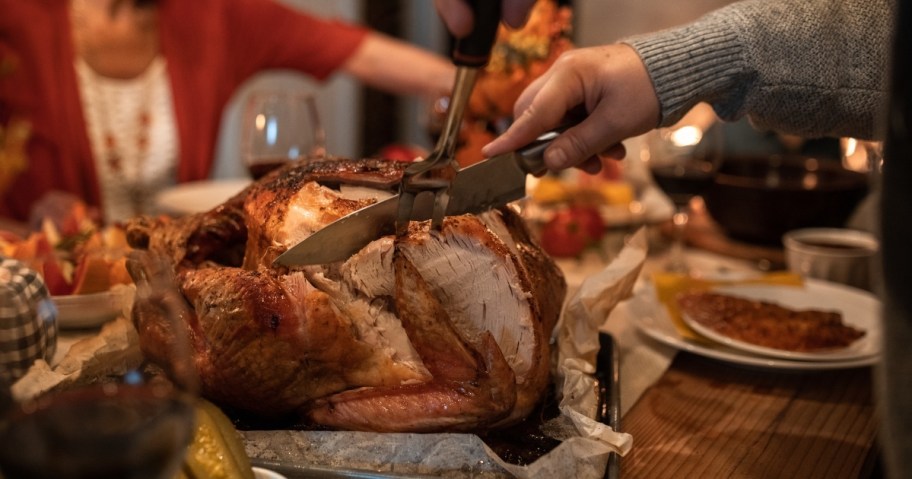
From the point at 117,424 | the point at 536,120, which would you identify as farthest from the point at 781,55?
the point at 117,424

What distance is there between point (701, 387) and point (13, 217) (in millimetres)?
2476

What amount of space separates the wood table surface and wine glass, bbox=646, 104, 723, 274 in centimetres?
57

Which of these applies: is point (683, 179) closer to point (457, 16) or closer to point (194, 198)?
point (457, 16)

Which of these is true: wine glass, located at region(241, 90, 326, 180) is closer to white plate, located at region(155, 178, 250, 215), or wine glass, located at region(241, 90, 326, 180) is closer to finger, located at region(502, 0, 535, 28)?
white plate, located at region(155, 178, 250, 215)

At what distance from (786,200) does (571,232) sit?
1.72 feet

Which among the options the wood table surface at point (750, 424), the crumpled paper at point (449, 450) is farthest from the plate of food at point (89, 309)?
the wood table surface at point (750, 424)

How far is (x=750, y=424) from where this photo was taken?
1.12 meters

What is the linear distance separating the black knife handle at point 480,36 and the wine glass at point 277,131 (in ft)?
2.96

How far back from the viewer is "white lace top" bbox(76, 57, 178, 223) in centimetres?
275

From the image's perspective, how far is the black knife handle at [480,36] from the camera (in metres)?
0.97

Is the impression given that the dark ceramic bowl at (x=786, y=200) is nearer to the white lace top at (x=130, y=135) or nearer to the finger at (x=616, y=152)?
the finger at (x=616, y=152)

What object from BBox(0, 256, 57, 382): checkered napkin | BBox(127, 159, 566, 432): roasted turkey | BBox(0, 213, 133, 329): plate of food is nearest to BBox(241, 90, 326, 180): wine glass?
BBox(0, 213, 133, 329): plate of food

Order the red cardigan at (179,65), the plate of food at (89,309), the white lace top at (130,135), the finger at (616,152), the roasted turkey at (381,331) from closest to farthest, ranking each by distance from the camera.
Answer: the plate of food at (89,309) < the roasted turkey at (381,331) < the finger at (616,152) < the red cardigan at (179,65) < the white lace top at (130,135)

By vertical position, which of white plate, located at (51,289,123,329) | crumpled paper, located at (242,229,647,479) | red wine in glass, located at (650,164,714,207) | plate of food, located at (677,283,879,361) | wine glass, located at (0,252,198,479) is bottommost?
plate of food, located at (677,283,879,361)
